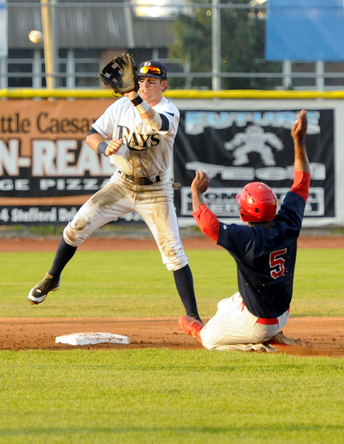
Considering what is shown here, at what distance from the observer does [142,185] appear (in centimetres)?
511

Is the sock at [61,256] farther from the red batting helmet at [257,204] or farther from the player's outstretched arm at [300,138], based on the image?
the player's outstretched arm at [300,138]

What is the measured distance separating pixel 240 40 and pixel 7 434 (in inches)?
549

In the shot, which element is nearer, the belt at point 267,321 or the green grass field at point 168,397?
the green grass field at point 168,397

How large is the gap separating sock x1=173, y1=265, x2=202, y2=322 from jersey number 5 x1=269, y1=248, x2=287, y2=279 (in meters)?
1.03

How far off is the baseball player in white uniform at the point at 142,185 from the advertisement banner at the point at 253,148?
8.95 meters

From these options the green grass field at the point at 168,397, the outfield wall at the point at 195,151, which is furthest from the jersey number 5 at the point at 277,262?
the outfield wall at the point at 195,151

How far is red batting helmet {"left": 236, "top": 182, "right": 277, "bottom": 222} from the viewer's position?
398 cm

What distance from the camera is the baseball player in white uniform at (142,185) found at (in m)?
5.01

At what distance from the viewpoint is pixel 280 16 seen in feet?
43.5

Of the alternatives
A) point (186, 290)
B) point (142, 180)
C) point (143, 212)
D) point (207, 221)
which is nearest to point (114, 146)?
point (142, 180)

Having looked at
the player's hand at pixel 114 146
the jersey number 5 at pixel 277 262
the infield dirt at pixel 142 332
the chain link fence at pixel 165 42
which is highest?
the chain link fence at pixel 165 42

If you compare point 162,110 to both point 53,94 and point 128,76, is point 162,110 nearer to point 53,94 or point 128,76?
point 128,76

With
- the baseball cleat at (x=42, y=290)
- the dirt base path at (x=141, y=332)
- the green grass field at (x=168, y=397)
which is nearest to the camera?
the green grass field at (x=168, y=397)

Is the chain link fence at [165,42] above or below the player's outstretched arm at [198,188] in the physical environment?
above
